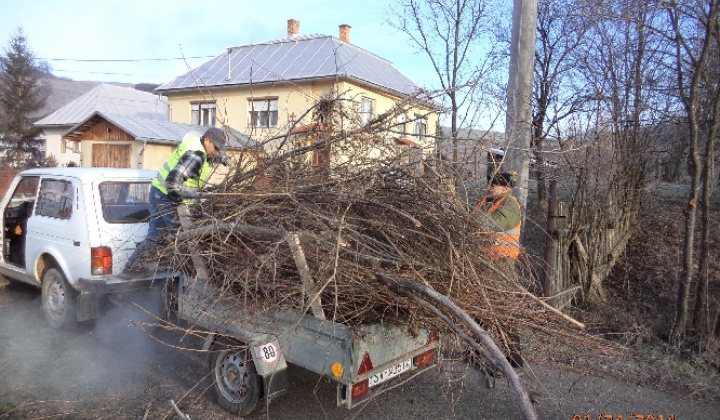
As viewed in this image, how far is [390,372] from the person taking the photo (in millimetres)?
3795

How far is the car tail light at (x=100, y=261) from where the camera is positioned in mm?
5273

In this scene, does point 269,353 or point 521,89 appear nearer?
point 269,353

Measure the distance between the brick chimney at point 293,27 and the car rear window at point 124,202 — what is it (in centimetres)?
2661

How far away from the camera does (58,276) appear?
574 centimetres

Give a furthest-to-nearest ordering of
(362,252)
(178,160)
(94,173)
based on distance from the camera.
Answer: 1. (94,173)
2. (178,160)
3. (362,252)

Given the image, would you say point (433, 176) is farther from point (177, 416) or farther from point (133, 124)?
point (133, 124)

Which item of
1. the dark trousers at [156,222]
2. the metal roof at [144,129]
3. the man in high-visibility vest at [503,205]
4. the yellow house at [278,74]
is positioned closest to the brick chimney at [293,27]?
the yellow house at [278,74]

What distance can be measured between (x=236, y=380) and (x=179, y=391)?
759mm

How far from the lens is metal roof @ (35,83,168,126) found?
35.1 meters

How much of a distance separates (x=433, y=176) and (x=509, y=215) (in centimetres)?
136

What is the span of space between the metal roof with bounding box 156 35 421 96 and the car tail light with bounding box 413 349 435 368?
59.3 ft

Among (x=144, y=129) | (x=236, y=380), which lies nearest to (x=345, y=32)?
(x=144, y=129)

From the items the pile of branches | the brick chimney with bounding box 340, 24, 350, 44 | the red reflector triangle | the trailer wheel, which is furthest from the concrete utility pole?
the brick chimney with bounding box 340, 24, 350, 44

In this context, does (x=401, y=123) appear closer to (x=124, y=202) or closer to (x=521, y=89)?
(x=521, y=89)
